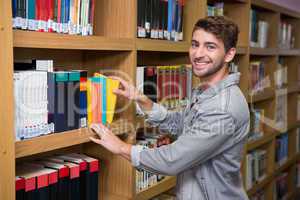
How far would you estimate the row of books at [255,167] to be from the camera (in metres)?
3.04

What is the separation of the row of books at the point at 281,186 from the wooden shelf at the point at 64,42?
2.59m

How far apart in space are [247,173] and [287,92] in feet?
3.47

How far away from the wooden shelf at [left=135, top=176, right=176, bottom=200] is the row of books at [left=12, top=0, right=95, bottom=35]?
81 centimetres

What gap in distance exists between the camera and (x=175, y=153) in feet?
4.60

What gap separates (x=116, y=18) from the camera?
→ 172 cm

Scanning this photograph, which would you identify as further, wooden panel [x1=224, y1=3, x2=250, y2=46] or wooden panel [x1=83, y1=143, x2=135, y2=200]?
wooden panel [x1=224, y1=3, x2=250, y2=46]

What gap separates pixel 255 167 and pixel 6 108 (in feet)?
7.98

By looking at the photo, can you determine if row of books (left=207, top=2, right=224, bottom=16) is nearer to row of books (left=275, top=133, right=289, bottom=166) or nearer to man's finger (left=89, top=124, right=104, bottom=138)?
man's finger (left=89, top=124, right=104, bottom=138)

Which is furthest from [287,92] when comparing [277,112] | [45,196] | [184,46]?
[45,196]

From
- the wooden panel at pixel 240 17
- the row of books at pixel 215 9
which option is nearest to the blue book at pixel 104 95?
the row of books at pixel 215 9

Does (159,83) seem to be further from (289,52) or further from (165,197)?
(289,52)

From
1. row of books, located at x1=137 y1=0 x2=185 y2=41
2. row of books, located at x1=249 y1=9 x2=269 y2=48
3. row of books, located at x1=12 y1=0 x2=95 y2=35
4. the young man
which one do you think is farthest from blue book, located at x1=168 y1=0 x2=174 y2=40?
row of books, located at x1=249 y1=9 x2=269 y2=48

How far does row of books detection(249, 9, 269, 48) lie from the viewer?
299cm

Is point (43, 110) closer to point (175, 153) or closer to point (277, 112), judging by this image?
point (175, 153)
